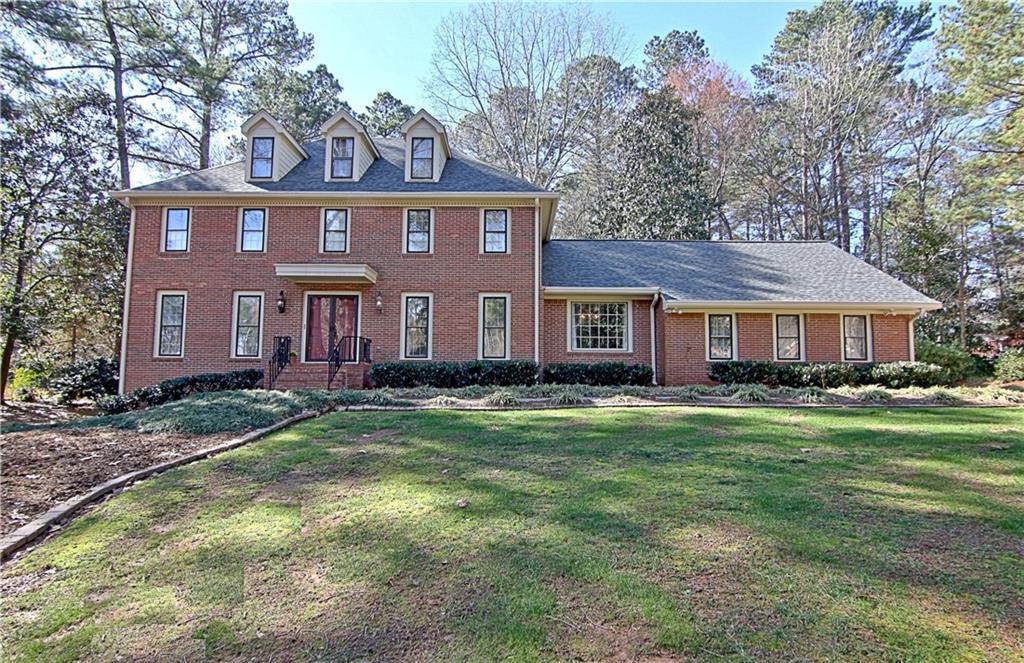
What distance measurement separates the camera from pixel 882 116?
76.8 feet

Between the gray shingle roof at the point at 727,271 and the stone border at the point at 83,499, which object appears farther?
the gray shingle roof at the point at 727,271

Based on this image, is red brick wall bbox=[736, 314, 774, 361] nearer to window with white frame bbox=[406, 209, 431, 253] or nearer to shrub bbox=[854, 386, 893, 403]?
shrub bbox=[854, 386, 893, 403]

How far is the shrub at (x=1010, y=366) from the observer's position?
16.3m

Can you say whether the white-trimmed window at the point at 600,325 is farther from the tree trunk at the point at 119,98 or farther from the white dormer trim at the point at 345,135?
the tree trunk at the point at 119,98

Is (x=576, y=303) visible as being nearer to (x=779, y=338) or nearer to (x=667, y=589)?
(x=779, y=338)

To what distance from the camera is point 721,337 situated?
14227 mm

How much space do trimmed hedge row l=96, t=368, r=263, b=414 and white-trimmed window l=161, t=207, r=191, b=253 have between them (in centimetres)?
379

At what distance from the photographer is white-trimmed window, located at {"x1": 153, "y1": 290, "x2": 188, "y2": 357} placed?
14.0m

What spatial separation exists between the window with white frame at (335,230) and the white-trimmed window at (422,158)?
228 cm

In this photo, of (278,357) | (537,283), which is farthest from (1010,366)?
(278,357)

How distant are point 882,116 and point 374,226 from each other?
2308 centimetres

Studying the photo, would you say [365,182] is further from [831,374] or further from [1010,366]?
[1010,366]

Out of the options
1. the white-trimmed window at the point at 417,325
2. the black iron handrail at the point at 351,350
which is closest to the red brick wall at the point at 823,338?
the white-trimmed window at the point at 417,325

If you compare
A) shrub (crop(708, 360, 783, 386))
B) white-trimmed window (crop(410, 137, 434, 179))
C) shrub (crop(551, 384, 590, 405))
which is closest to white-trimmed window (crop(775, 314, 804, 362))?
shrub (crop(708, 360, 783, 386))
